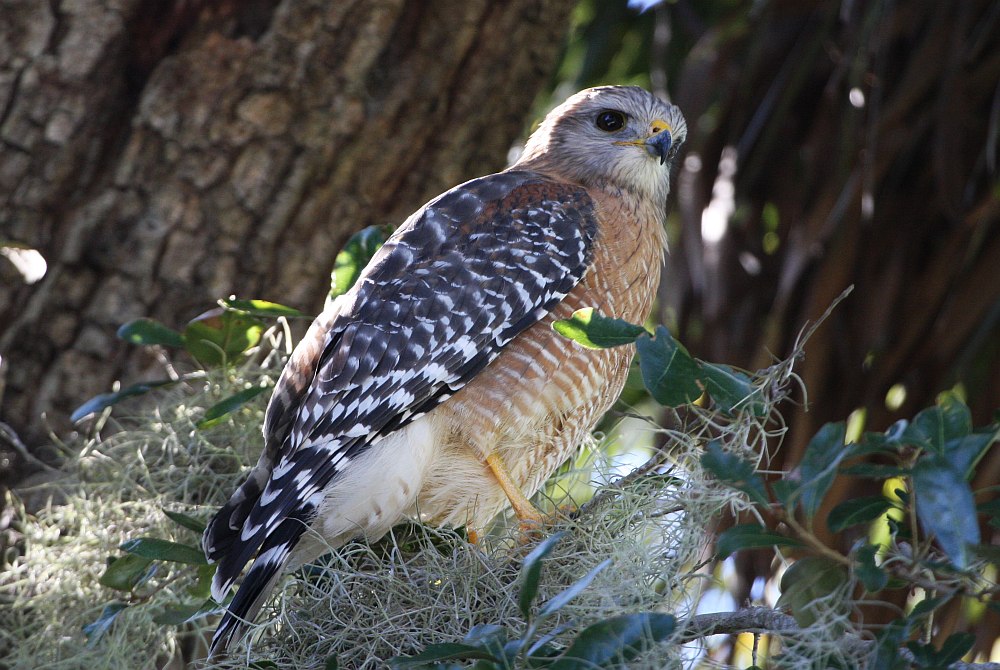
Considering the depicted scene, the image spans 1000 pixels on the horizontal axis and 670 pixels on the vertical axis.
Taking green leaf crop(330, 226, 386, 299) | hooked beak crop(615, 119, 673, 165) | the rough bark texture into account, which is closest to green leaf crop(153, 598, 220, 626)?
green leaf crop(330, 226, 386, 299)

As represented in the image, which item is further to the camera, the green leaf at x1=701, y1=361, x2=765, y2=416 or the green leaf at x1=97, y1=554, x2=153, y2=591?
the green leaf at x1=97, y1=554, x2=153, y2=591

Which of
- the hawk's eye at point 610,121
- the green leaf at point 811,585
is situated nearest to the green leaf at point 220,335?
the hawk's eye at point 610,121

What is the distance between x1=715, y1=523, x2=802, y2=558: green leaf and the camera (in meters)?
1.44

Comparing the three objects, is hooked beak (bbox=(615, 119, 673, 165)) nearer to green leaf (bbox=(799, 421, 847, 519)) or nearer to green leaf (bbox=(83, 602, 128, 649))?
green leaf (bbox=(799, 421, 847, 519))

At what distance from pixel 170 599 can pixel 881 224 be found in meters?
2.23

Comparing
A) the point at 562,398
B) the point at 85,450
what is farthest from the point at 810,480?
the point at 85,450

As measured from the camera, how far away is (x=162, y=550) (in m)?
1.95

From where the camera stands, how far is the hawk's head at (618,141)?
2744 mm

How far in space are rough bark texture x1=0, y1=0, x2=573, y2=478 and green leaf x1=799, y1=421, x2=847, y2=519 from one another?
1.79 meters

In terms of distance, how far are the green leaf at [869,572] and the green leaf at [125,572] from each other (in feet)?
4.62

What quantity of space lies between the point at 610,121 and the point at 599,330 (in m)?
1.40

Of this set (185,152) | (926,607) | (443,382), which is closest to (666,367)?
(926,607)

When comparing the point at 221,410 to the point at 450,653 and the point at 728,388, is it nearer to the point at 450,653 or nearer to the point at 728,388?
the point at 450,653

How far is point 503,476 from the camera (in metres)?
2.25
